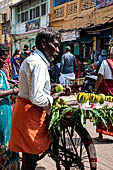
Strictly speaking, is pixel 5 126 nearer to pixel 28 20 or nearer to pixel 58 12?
pixel 58 12

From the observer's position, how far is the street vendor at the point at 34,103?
2.20m

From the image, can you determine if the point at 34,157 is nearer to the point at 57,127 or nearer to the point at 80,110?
the point at 57,127

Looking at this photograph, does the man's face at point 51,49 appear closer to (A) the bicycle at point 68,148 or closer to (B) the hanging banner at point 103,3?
(A) the bicycle at point 68,148

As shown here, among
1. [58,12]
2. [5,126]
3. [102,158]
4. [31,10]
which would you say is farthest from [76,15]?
[5,126]

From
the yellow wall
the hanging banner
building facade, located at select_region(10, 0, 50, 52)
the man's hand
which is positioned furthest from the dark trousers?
building facade, located at select_region(10, 0, 50, 52)

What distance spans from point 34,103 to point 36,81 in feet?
0.64

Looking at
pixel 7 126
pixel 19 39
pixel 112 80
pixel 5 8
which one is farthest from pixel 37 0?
pixel 7 126

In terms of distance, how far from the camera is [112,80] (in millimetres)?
4383

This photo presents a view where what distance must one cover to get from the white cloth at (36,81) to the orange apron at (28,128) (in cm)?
9

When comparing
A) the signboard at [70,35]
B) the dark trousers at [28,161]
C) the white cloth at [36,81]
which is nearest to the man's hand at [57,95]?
the white cloth at [36,81]

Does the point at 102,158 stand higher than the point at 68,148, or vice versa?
the point at 68,148

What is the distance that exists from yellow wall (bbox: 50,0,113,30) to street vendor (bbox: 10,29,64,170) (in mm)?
12135

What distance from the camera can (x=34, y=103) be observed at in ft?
7.21

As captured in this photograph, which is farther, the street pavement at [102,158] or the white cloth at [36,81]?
the street pavement at [102,158]
